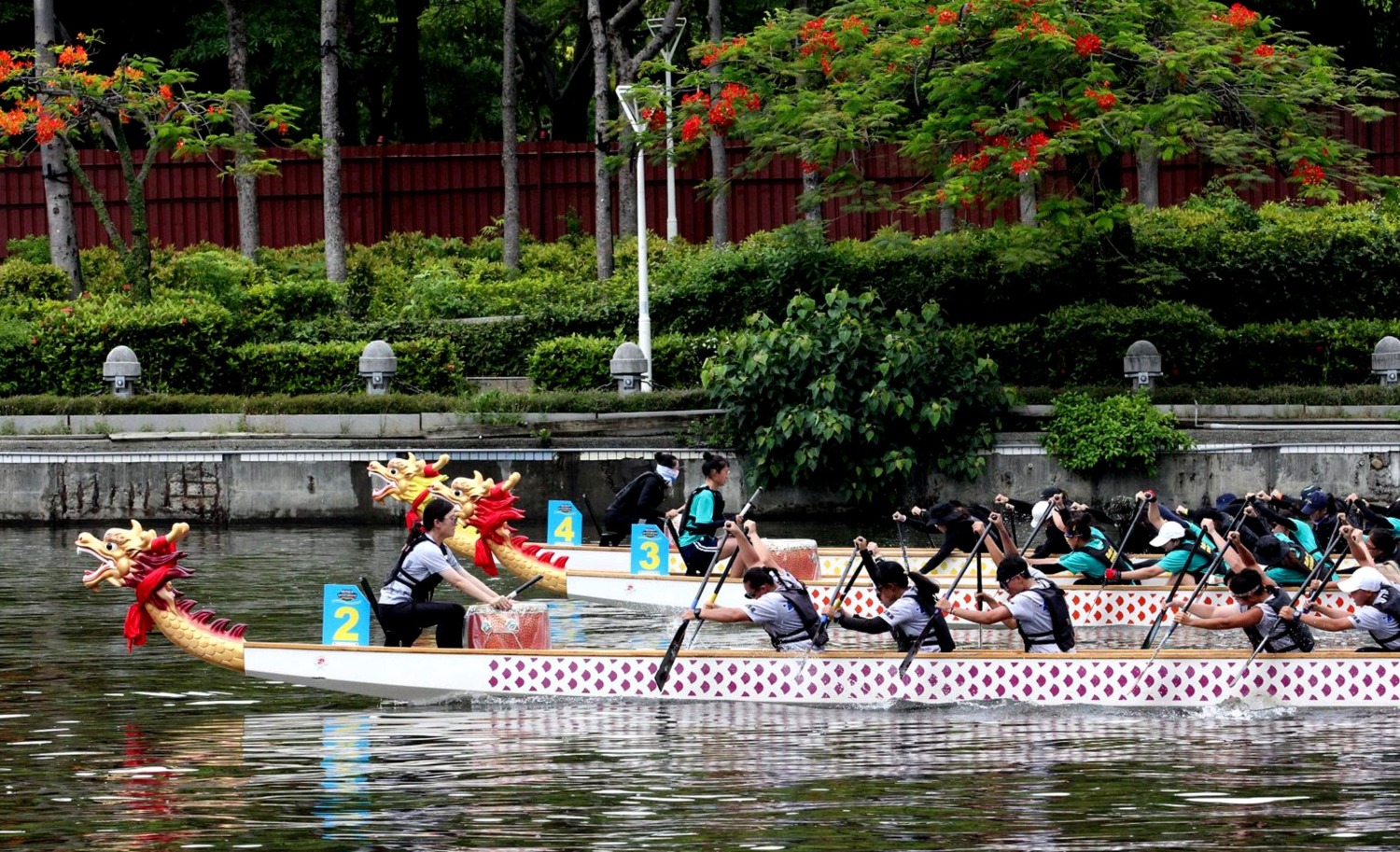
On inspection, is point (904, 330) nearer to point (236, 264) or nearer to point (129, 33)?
point (236, 264)

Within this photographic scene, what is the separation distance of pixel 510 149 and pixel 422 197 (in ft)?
17.1

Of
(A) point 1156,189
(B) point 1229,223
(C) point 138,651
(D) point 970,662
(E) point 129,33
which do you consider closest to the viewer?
(D) point 970,662

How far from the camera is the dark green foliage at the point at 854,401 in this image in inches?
1065

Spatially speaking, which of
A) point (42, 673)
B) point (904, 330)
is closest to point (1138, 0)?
point (904, 330)

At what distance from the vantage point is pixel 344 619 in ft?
52.5

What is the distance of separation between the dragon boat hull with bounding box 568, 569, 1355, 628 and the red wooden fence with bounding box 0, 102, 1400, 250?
19.9 m

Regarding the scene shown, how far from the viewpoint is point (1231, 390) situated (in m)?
28.3

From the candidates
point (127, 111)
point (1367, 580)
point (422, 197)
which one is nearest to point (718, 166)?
point (422, 197)

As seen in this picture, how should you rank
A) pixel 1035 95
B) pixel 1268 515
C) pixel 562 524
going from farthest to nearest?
pixel 1035 95 → pixel 562 524 → pixel 1268 515

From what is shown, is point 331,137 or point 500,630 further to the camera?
point 331,137

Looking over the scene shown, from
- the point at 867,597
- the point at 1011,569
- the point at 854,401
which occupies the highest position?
the point at 854,401

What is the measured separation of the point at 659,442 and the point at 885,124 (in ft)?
17.6

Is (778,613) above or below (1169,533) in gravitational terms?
below

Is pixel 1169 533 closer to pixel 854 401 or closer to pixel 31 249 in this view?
pixel 854 401
